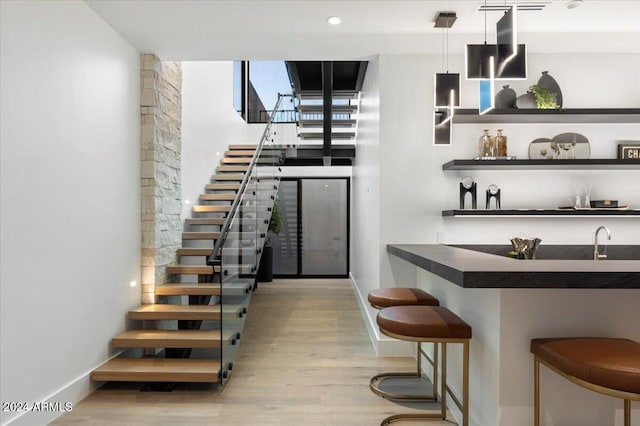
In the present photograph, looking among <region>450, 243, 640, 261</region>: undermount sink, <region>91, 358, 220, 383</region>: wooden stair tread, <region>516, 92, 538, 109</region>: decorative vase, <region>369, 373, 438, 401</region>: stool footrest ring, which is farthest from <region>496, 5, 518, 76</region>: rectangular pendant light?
<region>91, 358, 220, 383</region>: wooden stair tread

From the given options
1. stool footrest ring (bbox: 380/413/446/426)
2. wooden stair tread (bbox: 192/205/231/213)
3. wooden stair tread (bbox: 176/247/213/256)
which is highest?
wooden stair tread (bbox: 192/205/231/213)

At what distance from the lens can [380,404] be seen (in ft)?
9.90

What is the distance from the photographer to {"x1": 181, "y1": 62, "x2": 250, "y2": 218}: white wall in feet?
17.9

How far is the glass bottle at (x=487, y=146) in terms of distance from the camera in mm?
3994

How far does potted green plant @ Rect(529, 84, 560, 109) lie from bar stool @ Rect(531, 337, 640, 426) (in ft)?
9.17

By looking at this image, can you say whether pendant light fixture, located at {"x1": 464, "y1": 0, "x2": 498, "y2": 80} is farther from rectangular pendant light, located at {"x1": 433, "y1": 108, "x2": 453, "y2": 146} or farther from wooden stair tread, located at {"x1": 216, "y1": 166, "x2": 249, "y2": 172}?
wooden stair tread, located at {"x1": 216, "y1": 166, "x2": 249, "y2": 172}

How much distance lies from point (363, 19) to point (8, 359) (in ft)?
11.5

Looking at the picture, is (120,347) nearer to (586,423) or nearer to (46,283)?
(46,283)

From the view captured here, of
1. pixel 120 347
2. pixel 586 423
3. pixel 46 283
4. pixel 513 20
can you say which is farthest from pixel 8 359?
pixel 513 20

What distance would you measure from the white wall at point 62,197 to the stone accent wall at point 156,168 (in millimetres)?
200

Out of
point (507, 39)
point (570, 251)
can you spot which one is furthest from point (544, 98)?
point (507, 39)

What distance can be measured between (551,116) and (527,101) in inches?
10.8

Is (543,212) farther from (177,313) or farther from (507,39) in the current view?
(177,313)

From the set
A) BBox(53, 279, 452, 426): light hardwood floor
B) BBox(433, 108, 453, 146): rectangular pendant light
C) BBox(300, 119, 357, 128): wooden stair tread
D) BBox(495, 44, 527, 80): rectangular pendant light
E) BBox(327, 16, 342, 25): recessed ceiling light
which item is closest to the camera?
BBox(495, 44, 527, 80): rectangular pendant light
